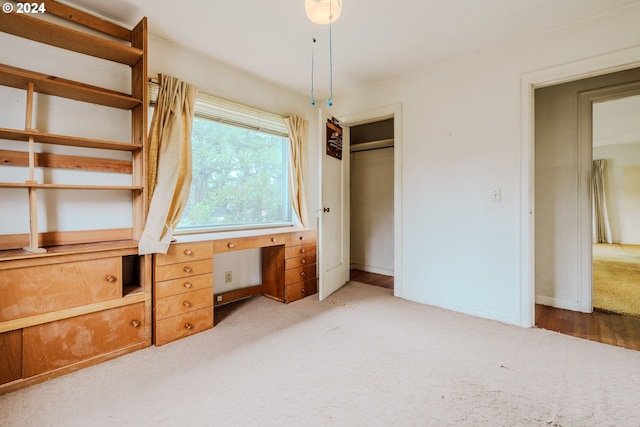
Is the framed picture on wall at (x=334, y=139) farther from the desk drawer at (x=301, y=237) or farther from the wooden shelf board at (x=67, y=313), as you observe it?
the wooden shelf board at (x=67, y=313)

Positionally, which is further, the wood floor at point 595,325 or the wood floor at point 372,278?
the wood floor at point 372,278

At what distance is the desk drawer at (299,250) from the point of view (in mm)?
3059

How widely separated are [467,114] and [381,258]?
7.86ft

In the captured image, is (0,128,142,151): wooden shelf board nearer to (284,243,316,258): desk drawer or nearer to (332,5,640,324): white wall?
(284,243,316,258): desk drawer

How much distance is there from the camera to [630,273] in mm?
4031

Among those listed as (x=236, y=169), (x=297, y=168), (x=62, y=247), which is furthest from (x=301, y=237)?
(x=62, y=247)

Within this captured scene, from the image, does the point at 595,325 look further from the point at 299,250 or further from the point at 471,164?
the point at 299,250

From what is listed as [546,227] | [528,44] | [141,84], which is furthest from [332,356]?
[528,44]

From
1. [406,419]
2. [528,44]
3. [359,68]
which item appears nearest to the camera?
[406,419]

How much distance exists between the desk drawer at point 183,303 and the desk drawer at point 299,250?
92 cm

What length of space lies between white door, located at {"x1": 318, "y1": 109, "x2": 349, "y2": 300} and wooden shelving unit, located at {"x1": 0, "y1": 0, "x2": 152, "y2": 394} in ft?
5.46

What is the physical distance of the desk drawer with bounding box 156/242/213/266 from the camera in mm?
2124

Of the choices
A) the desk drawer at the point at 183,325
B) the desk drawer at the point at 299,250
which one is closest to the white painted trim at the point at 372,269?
the desk drawer at the point at 299,250

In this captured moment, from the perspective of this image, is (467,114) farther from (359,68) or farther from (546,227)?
(546,227)
